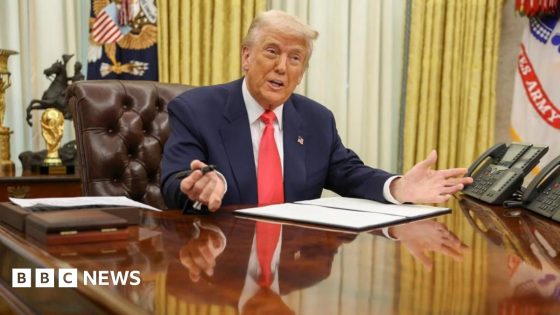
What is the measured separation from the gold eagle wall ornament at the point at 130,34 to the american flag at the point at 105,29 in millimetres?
13

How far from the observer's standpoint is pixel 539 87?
376 centimetres

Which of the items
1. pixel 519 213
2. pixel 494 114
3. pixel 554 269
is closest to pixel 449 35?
pixel 494 114

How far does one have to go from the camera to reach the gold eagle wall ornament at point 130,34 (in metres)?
3.40

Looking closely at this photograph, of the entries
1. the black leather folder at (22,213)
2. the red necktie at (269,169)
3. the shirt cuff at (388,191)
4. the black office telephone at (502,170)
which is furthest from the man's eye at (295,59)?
the black leather folder at (22,213)

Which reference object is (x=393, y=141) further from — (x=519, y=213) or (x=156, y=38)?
(x=519, y=213)

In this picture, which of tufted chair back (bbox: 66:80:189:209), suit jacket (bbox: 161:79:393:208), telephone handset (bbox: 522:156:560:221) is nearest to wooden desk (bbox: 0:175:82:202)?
tufted chair back (bbox: 66:80:189:209)

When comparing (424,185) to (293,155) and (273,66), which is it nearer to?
(293,155)

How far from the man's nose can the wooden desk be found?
4.30 feet

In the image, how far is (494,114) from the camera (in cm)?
392

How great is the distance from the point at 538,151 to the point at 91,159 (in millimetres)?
1602

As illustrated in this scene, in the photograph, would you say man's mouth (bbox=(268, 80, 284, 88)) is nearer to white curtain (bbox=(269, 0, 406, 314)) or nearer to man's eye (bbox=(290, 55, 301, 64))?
man's eye (bbox=(290, 55, 301, 64))

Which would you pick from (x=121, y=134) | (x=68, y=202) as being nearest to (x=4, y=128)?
(x=121, y=134)

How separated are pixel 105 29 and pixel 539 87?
8.90ft

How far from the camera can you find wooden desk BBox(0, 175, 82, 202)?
2.70 meters
